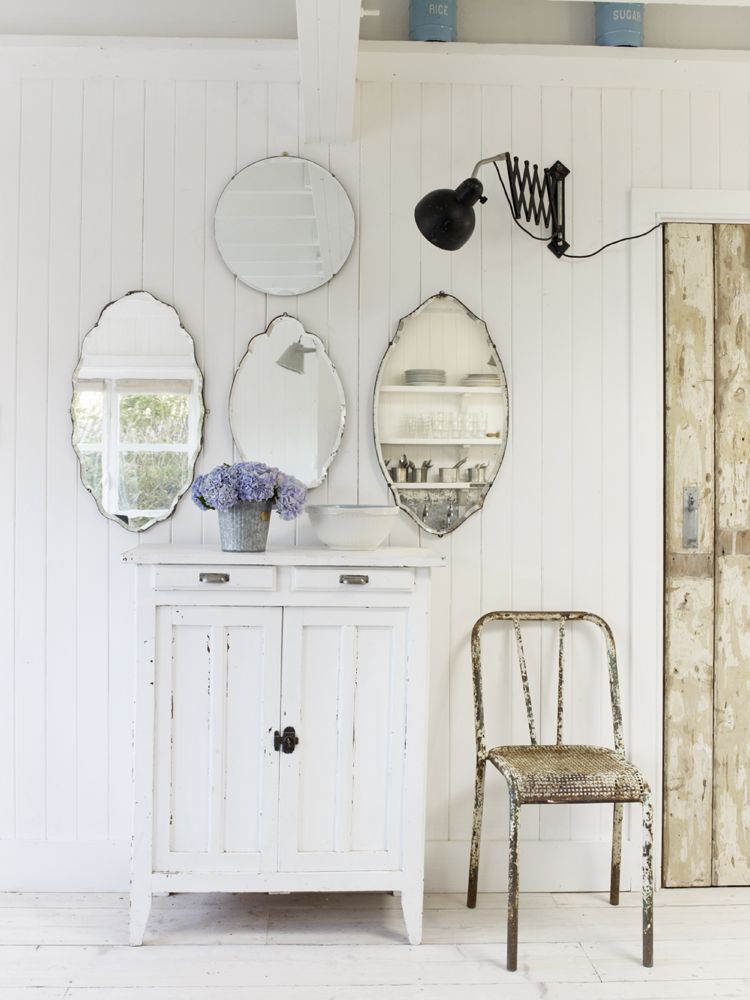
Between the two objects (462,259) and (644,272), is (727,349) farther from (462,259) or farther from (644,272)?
(462,259)

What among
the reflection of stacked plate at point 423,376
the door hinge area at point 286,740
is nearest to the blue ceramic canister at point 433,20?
the reflection of stacked plate at point 423,376

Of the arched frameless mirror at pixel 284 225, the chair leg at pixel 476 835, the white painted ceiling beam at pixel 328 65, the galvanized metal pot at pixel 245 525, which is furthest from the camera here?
the arched frameless mirror at pixel 284 225

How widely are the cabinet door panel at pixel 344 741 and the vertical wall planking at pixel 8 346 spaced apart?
3.03 ft

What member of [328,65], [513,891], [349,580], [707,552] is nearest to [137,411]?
[349,580]

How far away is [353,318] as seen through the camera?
2.57 meters

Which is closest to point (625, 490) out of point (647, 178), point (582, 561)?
point (582, 561)

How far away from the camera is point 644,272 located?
260 cm

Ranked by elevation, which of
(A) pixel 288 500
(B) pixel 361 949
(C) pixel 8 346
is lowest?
(B) pixel 361 949

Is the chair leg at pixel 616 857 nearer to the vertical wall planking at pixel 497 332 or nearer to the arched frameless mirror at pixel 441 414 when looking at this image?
the vertical wall planking at pixel 497 332

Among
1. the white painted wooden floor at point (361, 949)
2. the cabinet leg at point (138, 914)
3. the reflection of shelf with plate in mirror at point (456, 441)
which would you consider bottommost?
the white painted wooden floor at point (361, 949)

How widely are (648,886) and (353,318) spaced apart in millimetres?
1750

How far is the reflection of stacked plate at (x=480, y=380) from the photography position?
2.57m

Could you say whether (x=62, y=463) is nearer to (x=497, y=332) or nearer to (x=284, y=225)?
(x=284, y=225)

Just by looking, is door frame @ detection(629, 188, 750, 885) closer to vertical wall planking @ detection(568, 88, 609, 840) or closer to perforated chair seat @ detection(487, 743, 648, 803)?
vertical wall planking @ detection(568, 88, 609, 840)
